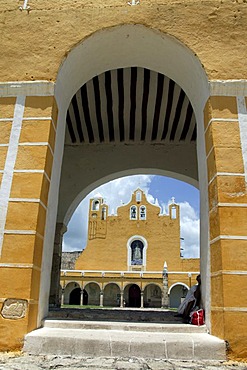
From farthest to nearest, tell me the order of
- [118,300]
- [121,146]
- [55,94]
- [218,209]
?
[118,300]
[121,146]
[55,94]
[218,209]

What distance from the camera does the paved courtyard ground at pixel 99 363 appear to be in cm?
273

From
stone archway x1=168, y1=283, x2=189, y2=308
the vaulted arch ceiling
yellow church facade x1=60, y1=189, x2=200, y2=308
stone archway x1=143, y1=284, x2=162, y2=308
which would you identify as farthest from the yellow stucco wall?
the vaulted arch ceiling

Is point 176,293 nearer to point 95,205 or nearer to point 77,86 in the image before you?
point 95,205

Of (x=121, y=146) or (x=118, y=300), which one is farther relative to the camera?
(x=118, y=300)

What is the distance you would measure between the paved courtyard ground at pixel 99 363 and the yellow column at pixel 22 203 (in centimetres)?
30

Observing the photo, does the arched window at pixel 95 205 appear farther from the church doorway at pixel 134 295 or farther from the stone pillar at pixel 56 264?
the stone pillar at pixel 56 264

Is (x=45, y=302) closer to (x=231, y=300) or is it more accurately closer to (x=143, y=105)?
(x=231, y=300)

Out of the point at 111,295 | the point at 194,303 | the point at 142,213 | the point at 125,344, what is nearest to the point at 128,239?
the point at 142,213

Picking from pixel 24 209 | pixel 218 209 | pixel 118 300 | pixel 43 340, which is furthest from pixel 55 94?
pixel 118 300

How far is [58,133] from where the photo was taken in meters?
4.35

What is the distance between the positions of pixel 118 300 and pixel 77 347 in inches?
1067

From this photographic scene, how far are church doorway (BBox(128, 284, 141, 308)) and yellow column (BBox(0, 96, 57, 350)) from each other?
27.3m

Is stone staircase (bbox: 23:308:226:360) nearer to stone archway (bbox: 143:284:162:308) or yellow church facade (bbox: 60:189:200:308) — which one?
yellow church facade (bbox: 60:189:200:308)

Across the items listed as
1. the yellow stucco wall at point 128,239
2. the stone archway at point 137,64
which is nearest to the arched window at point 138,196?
the yellow stucco wall at point 128,239
